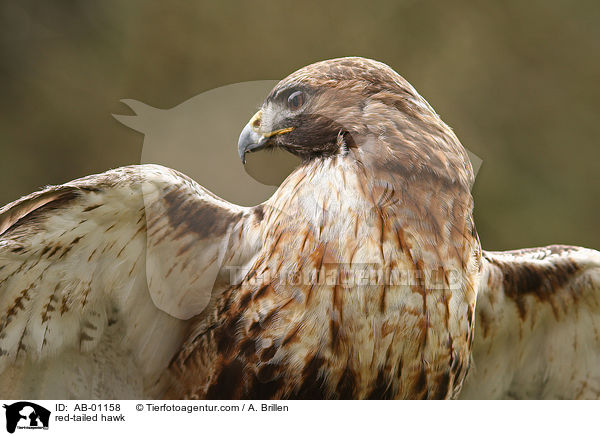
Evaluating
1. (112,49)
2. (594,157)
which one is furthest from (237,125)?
(594,157)

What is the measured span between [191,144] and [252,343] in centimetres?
32

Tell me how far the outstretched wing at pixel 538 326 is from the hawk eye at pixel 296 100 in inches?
18.4

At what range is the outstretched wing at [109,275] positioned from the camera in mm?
884

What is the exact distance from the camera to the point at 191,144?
2.98 ft

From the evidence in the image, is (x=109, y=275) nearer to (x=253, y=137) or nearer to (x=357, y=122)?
(x=253, y=137)

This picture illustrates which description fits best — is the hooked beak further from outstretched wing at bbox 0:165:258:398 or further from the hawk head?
outstretched wing at bbox 0:165:258:398

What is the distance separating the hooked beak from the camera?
3.10 ft

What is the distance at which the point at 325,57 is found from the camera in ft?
3.44
